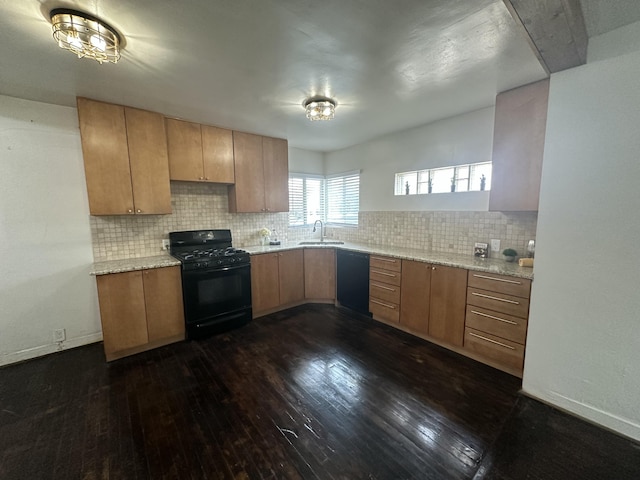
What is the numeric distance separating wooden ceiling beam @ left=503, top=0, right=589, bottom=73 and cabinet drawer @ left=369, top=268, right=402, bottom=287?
2.21m

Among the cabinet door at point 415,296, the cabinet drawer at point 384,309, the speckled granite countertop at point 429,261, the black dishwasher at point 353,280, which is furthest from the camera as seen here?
the black dishwasher at point 353,280

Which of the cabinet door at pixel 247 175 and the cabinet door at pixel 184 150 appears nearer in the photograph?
the cabinet door at pixel 184 150

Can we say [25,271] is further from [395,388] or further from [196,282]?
[395,388]

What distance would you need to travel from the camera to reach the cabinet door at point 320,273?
392 centimetres

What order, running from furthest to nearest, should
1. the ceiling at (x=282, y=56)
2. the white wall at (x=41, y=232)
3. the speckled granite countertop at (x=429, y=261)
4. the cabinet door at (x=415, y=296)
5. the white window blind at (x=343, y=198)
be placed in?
1. the white window blind at (x=343, y=198)
2. the cabinet door at (x=415, y=296)
3. the white wall at (x=41, y=232)
4. the speckled granite countertop at (x=429, y=261)
5. the ceiling at (x=282, y=56)

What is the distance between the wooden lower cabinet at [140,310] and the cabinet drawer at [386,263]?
2.33 meters

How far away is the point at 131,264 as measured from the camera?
105 inches

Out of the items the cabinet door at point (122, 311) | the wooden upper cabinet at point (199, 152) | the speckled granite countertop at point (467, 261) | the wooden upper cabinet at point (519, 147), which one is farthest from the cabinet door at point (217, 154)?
the wooden upper cabinet at point (519, 147)

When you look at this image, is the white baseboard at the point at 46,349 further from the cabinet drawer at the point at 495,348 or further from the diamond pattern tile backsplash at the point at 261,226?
the cabinet drawer at the point at 495,348

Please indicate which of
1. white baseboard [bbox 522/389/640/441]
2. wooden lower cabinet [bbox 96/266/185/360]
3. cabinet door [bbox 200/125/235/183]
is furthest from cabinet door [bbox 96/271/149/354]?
white baseboard [bbox 522/389/640/441]

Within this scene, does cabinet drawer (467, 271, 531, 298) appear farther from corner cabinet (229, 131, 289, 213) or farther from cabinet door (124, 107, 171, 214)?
cabinet door (124, 107, 171, 214)

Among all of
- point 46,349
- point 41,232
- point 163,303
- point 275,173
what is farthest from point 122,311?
point 275,173

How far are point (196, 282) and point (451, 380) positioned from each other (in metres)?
2.75

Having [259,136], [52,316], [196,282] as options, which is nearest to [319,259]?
[196,282]
